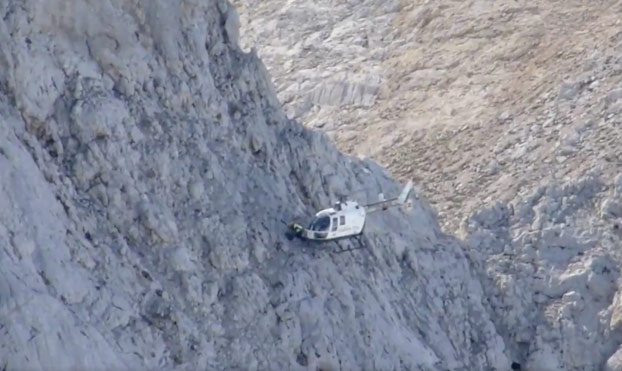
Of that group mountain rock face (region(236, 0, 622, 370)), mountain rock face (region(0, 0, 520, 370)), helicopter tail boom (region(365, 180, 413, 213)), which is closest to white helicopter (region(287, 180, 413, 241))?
mountain rock face (region(0, 0, 520, 370))

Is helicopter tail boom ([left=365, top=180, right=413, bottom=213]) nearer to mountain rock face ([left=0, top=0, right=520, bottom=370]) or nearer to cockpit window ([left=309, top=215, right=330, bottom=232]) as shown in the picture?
mountain rock face ([left=0, top=0, right=520, bottom=370])

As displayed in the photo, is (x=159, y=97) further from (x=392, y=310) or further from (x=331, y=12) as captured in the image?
(x=331, y=12)

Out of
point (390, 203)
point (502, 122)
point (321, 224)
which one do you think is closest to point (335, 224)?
point (321, 224)

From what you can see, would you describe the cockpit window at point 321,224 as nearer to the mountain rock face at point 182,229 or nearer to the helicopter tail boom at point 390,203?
the mountain rock face at point 182,229

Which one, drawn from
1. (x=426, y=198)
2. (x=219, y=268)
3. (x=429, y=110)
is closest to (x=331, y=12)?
(x=429, y=110)

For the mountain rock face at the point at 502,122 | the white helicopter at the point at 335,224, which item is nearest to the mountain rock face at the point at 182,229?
the white helicopter at the point at 335,224
